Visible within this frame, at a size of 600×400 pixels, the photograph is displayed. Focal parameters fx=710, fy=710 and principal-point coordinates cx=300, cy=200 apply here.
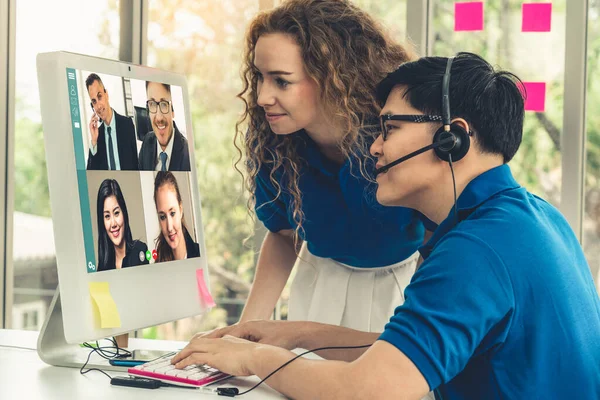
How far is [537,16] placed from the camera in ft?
8.93

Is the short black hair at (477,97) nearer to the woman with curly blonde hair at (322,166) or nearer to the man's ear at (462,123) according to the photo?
the man's ear at (462,123)

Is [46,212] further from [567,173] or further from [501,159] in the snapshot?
[501,159]

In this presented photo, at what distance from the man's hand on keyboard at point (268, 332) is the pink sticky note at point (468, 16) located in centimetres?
187

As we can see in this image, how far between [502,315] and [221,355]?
1.40ft

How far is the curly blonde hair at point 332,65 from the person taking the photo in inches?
59.2

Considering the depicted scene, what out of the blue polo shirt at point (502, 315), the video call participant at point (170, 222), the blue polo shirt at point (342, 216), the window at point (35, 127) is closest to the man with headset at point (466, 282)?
the blue polo shirt at point (502, 315)

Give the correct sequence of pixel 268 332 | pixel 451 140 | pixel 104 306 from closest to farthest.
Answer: pixel 451 140 < pixel 104 306 < pixel 268 332

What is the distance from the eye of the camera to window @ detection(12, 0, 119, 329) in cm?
Answer: 302

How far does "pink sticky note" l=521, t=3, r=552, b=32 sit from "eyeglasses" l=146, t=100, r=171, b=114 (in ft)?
5.97

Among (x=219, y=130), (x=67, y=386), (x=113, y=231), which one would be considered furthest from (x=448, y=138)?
(x=219, y=130)

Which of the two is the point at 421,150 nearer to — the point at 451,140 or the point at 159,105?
the point at 451,140

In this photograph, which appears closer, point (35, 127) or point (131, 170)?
point (131, 170)

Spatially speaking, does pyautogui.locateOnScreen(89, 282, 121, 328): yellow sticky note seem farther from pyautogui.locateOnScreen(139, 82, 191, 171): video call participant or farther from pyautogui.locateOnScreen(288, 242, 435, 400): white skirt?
pyautogui.locateOnScreen(288, 242, 435, 400): white skirt

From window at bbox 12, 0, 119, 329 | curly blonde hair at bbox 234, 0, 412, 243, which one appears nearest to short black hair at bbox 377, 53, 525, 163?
curly blonde hair at bbox 234, 0, 412, 243
